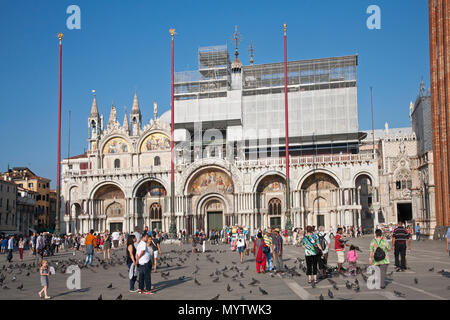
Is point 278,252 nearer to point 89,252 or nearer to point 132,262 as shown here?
point 132,262

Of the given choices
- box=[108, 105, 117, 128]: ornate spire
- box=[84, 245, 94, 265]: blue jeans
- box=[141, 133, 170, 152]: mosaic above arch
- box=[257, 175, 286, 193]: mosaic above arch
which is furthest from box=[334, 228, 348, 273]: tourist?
box=[108, 105, 117, 128]: ornate spire

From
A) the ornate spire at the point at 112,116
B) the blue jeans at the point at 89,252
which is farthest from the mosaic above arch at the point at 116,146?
the blue jeans at the point at 89,252

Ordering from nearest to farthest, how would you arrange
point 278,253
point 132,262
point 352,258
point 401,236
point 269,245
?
point 132,262
point 352,258
point 401,236
point 278,253
point 269,245

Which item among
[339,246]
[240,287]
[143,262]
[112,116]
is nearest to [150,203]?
[112,116]

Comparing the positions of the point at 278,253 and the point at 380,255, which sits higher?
the point at 380,255

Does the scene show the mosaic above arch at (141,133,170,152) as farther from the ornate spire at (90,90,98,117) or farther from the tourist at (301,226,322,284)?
Result: the tourist at (301,226,322,284)

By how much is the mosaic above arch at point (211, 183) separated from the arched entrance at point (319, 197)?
741 centimetres

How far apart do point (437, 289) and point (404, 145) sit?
45700 millimetres

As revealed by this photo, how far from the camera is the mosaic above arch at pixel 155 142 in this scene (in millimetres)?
53188

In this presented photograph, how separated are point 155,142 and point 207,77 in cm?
1107

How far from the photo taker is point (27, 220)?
226ft

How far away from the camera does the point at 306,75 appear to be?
5588 centimetres
